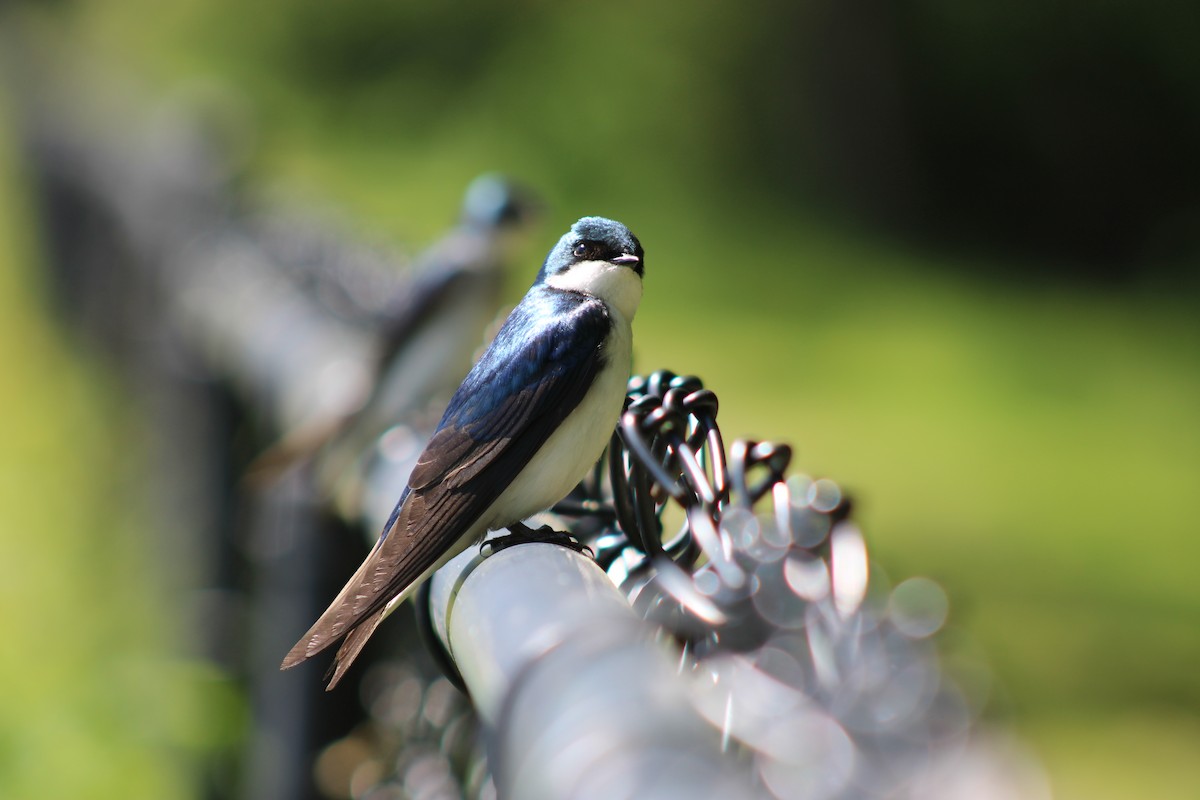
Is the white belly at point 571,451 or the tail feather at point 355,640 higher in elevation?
the white belly at point 571,451

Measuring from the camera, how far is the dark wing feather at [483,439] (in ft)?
5.15

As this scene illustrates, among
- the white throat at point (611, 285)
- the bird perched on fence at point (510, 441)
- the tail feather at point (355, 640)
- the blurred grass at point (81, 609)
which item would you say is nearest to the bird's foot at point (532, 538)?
the bird perched on fence at point (510, 441)

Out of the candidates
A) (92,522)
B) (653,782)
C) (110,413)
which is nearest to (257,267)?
(92,522)

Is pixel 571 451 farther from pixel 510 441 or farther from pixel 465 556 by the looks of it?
pixel 465 556

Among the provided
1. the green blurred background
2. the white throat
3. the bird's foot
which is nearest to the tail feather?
the bird's foot

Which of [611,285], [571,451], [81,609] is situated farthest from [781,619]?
[81,609]

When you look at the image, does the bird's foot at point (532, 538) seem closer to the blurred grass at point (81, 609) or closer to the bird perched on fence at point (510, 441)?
the bird perched on fence at point (510, 441)

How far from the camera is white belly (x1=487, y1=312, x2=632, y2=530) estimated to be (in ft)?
5.59

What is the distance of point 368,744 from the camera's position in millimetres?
2584

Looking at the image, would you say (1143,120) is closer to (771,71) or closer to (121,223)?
(771,71)

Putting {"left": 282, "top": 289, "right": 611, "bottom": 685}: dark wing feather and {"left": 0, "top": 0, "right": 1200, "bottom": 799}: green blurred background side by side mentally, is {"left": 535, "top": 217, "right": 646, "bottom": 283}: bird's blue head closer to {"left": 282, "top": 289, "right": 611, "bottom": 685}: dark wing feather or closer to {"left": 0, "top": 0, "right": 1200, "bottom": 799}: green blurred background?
{"left": 282, "top": 289, "right": 611, "bottom": 685}: dark wing feather

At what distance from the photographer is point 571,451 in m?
1.71

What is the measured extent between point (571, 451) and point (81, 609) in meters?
3.89

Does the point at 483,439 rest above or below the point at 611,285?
below
